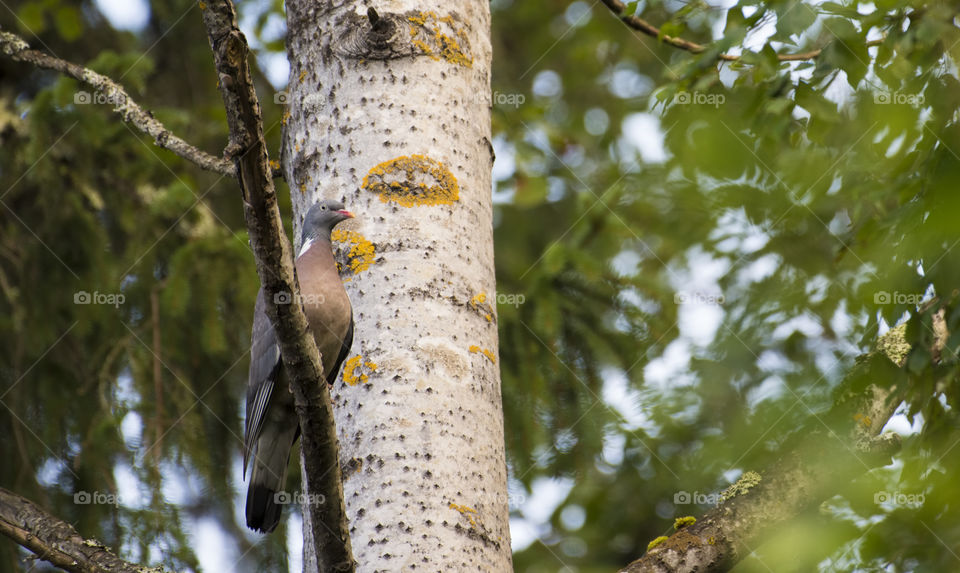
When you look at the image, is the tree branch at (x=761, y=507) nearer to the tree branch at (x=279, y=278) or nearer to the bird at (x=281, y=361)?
the tree branch at (x=279, y=278)

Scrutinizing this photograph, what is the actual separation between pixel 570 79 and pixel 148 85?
355cm

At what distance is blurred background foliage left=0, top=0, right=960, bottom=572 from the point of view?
1449 millimetres

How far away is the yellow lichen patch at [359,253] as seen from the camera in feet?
7.09

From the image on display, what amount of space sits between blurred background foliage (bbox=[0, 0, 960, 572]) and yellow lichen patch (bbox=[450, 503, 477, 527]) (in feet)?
1.43

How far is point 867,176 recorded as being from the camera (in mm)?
2156

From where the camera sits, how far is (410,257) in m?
2.12
